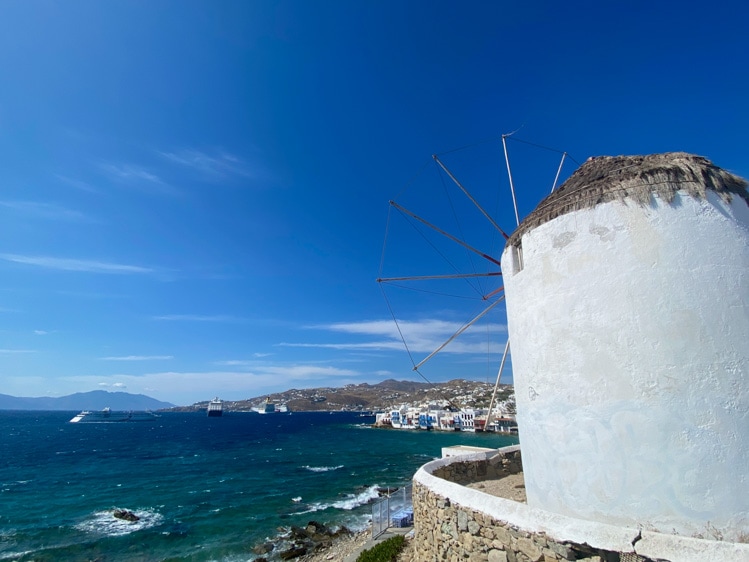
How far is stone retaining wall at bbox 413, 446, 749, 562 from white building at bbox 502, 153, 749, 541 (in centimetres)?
84

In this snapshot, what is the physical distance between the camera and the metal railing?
15141 mm

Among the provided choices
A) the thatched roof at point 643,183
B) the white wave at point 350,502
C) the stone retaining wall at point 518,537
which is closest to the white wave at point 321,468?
the white wave at point 350,502

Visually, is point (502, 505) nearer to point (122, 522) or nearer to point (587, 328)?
point (587, 328)

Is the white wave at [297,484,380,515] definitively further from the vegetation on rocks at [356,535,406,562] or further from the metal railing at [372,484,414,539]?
the vegetation on rocks at [356,535,406,562]

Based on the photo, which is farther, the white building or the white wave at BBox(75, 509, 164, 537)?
the white wave at BBox(75, 509, 164, 537)

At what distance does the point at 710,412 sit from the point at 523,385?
2.19m

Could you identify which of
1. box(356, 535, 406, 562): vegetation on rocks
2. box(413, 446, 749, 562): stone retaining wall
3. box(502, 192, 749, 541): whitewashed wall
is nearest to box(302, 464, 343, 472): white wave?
box(356, 535, 406, 562): vegetation on rocks

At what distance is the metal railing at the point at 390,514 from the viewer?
1514cm

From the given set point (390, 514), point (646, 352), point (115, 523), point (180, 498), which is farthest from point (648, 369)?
point (180, 498)

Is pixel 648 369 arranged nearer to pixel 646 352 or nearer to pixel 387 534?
pixel 646 352

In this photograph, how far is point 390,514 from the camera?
15594 millimetres

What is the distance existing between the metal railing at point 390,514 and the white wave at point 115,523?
13175mm

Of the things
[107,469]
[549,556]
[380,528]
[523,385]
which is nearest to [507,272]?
[523,385]

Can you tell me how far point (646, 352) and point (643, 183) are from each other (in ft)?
7.05
